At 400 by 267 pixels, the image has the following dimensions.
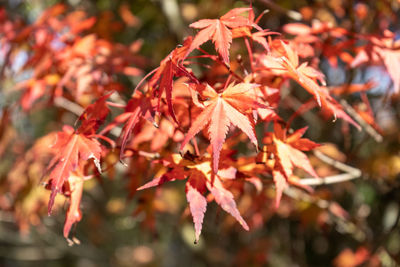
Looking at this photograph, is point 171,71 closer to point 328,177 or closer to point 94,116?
point 94,116

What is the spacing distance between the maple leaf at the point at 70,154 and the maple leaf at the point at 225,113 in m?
0.28

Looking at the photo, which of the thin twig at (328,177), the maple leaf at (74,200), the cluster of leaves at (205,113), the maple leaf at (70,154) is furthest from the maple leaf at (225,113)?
the thin twig at (328,177)

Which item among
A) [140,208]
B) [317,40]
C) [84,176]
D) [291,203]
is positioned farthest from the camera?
[291,203]

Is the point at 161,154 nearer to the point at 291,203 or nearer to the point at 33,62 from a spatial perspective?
the point at 33,62

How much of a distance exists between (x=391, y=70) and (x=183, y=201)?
222 cm

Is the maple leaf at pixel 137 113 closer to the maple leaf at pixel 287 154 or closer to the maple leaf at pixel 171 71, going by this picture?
the maple leaf at pixel 171 71

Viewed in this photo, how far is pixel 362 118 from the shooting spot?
1628mm

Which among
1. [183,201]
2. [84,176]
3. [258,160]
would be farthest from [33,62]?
[183,201]

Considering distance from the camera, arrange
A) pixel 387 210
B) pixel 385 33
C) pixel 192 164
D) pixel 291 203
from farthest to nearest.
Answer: pixel 387 210
pixel 291 203
pixel 385 33
pixel 192 164

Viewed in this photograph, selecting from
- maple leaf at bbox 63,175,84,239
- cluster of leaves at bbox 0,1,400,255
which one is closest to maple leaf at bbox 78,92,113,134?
cluster of leaves at bbox 0,1,400,255

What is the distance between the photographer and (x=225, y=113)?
83 centimetres

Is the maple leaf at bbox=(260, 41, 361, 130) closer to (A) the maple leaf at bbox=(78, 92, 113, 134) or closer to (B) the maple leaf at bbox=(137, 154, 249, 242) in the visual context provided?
(B) the maple leaf at bbox=(137, 154, 249, 242)

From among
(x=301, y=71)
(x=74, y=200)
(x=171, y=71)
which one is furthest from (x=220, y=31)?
(x=74, y=200)

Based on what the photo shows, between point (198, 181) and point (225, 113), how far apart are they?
22 centimetres
